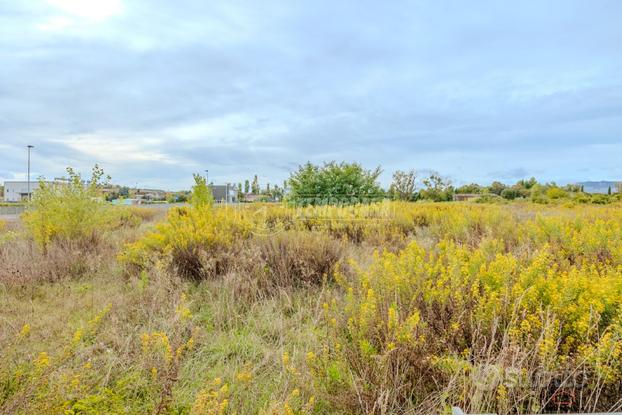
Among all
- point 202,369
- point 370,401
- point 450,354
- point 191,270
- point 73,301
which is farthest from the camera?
point 191,270

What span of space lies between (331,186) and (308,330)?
10053 mm

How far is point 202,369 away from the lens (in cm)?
234

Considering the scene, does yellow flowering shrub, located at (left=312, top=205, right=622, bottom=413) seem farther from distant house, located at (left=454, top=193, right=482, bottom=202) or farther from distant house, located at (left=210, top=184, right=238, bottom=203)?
distant house, located at (left=454, top=193, right=482, bottom=202)

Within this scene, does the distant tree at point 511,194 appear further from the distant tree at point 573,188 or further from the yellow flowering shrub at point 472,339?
the yellow flowering shrub at point 472,339

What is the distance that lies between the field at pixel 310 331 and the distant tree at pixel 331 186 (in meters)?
7.71

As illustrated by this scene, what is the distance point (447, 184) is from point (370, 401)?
3000 cm

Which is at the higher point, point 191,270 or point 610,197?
point 610,197

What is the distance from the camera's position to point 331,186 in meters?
12.5

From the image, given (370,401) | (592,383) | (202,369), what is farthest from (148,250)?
(592,383)

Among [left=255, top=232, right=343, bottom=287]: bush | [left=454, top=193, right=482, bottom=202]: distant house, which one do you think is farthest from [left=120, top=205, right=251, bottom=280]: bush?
[left=454, top=193, right=482, bottom=202]: distant house

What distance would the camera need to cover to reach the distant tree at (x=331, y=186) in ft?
40.8

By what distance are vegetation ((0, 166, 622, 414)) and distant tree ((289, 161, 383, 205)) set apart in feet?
25.1

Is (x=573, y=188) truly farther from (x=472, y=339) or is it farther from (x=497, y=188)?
(x=472, y=339)

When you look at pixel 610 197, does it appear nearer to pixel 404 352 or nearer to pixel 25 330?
pixel 404 352
